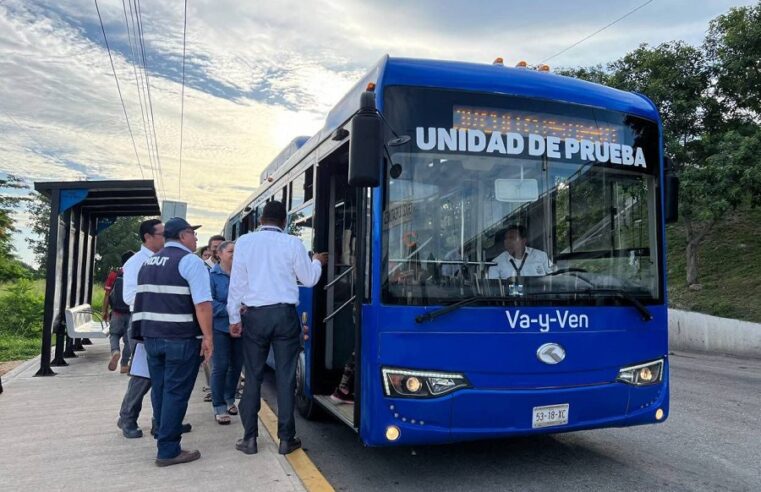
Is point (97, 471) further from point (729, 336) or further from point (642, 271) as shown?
point (729, 336)

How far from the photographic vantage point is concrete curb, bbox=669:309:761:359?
14.1 meters

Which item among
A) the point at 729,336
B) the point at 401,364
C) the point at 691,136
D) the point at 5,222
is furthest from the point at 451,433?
the point at 5,222

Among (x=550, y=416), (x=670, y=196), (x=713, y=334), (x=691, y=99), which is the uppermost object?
(x=691, y=99)

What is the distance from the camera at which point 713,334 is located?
49.6 ft

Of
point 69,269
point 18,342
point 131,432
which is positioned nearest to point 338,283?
point 131,432

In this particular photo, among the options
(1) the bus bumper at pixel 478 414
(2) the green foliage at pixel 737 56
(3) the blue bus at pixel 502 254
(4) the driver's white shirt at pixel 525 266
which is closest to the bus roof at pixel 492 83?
(3) the blue bus at pixel 502 254

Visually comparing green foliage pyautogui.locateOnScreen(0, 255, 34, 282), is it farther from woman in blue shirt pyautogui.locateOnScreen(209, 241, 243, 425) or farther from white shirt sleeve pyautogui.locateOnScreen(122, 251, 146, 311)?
woman in blue shirt pyautogui.locateOnScreen(209, 241, 243, 425)

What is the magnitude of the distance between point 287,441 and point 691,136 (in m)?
16.6

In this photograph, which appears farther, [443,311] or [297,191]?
[297,191]

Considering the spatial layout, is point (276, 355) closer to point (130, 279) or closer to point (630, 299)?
point (130, 279)

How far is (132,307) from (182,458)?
4.84ft

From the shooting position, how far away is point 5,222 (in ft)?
79.9

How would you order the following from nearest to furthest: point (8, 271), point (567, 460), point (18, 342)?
point (567, 460), point (18, 342), point (8, 271)

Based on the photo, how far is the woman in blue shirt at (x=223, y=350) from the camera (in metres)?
6.20
